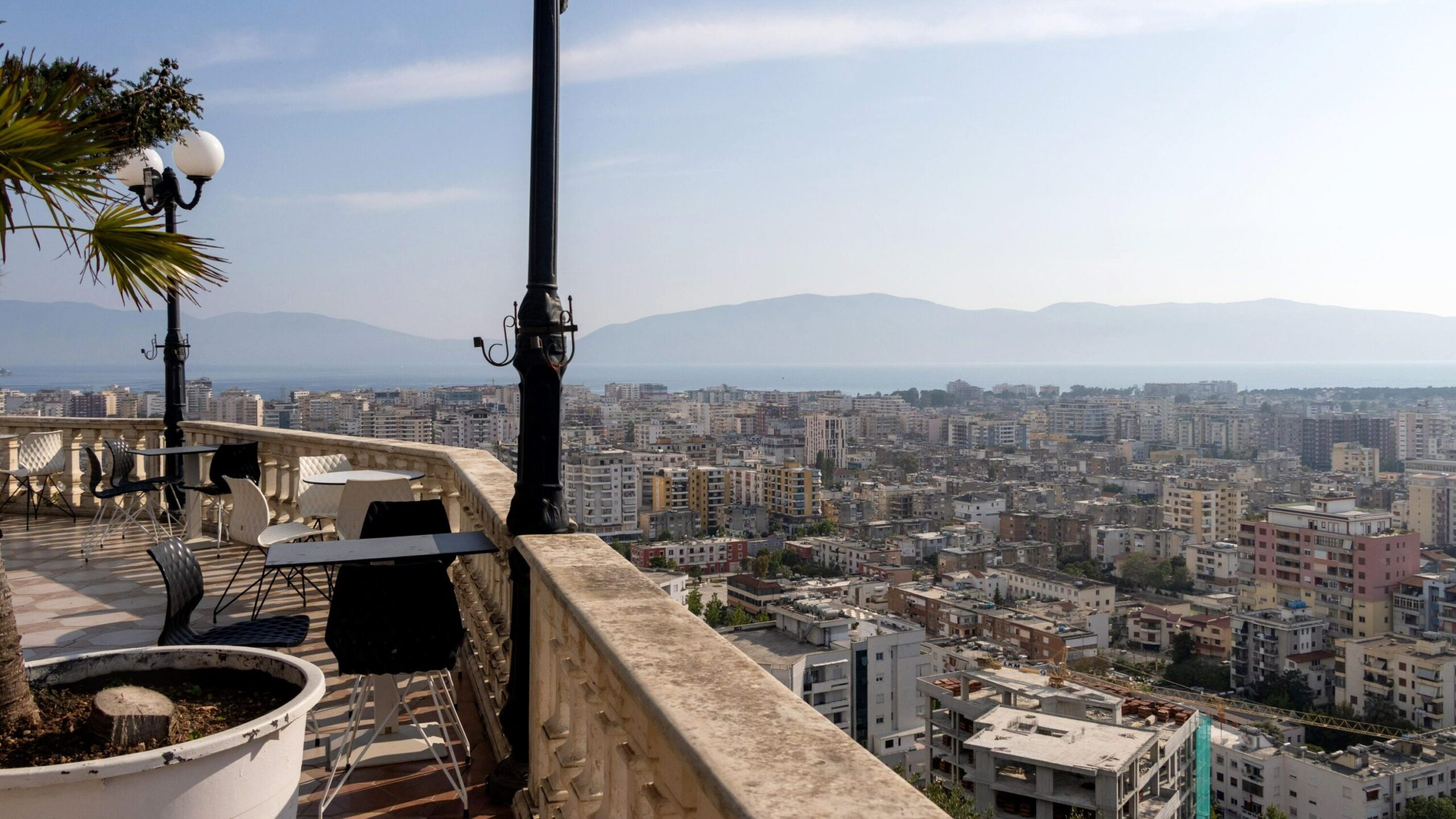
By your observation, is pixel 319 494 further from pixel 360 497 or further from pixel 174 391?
pixel 174 391

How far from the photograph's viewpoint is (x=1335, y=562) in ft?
167

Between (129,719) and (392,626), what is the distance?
0.94m

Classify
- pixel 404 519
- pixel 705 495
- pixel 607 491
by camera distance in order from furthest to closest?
pixel 705 495 < pixel 607 491 < pixel 404 519

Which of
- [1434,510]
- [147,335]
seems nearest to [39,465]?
[147,335]

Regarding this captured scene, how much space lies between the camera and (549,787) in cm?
210

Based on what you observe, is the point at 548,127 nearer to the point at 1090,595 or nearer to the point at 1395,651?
the point at 1395,651

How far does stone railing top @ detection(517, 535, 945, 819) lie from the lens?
895 mm

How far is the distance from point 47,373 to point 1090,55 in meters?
111

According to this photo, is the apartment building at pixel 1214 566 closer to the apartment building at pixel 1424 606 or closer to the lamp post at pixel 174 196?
the apartment building at pixel 1424 606

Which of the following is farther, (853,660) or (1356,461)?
(1356,461)

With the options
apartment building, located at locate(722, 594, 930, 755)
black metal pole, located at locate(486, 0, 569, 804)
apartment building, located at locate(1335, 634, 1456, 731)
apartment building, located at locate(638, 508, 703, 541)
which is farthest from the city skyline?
apartment building, located at locate(1335, 634, 1456, 731)

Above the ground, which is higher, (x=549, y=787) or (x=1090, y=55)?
(x=1090, y=55)

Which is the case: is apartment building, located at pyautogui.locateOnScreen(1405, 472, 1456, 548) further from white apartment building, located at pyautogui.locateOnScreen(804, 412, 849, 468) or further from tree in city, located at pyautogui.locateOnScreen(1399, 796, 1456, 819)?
white apartment building, located at pyautogui.locateOnScreen(804, 412, 849, 468)

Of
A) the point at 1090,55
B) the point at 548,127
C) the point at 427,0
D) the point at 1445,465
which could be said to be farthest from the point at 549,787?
the point at 1445,465
